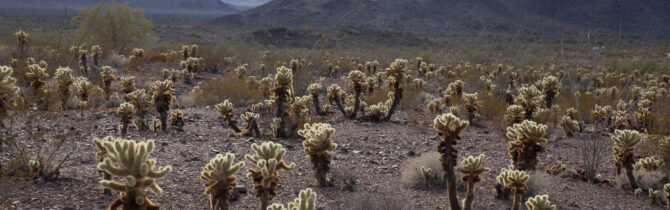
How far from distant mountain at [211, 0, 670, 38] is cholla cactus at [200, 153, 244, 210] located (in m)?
59.6

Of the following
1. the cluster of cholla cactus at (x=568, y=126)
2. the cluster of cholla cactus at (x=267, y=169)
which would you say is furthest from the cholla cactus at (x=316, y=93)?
the cluster of cholla cactus at (x=267, y=169)

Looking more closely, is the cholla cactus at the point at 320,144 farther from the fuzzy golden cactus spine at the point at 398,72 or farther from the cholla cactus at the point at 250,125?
the fuzzy golden cactus spine at the point at 398,72

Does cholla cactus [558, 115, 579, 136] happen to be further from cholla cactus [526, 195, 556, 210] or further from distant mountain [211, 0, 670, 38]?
distant mountain [211, 0, 670, 38]

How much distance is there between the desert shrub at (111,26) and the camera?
20.4 meters

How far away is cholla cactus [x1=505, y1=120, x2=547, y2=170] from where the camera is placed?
170 inches

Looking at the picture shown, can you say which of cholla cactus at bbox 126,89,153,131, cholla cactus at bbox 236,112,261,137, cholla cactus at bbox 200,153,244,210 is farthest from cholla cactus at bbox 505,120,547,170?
cholla cactus at bbox 126,89,153,131

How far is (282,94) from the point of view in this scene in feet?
23.0

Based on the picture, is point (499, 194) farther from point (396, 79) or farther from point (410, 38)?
point (410, 38)

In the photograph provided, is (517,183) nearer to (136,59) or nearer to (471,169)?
(471,169)

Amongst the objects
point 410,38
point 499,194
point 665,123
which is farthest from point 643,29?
point 499,194

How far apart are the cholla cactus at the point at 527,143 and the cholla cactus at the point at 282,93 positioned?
3482 millimetres

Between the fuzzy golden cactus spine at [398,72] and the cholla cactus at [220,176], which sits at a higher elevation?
the fuzzy golden cactus spine at [398,72]

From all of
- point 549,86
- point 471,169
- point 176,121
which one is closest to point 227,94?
point 176,121

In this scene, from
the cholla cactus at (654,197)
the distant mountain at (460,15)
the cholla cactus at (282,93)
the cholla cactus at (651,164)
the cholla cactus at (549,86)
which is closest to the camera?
the cholla cactus at (654,197)
